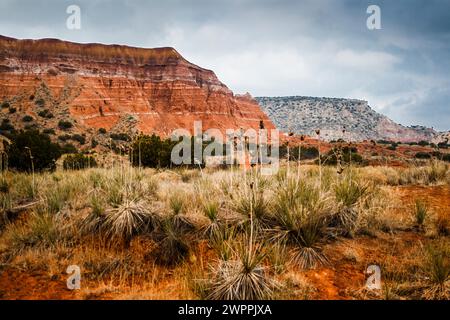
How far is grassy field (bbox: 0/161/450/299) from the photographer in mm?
3797

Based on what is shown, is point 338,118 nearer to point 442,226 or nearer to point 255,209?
point 442,226

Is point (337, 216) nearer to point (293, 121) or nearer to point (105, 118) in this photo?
point (105, 118)

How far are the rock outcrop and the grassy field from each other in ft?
238

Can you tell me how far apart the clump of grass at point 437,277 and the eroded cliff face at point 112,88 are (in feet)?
146

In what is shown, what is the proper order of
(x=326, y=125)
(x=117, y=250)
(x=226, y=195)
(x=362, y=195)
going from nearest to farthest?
(x=117, y=250) → (x=362, y=195) → (x=226, y=195) → (x=326, y=125)

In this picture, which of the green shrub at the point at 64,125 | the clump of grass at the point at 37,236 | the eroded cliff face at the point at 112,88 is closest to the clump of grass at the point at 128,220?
the clump of grass at the point at 37,236

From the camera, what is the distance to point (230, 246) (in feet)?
13.0

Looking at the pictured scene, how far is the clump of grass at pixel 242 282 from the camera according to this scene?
3.60 m

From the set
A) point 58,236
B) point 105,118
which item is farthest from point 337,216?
point 105,118

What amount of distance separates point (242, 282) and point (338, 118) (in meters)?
87.5

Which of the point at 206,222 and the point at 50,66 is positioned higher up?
the point at 50,66

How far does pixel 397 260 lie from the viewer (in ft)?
15.0

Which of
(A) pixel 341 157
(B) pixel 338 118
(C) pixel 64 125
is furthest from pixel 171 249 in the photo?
(B) pixel 338 118
